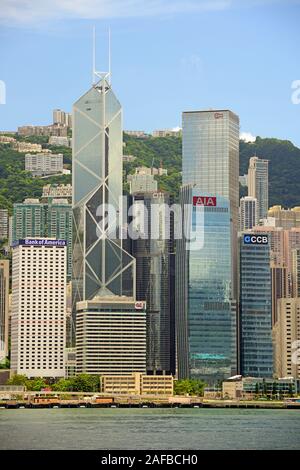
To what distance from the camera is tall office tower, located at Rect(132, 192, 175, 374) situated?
33.0 m

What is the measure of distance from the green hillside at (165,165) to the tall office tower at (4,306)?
2474 mm

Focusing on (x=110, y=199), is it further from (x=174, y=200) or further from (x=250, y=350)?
(x=250, y=350)

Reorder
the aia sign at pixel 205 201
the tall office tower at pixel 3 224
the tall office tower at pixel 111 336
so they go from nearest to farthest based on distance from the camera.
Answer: the tall office tower at pixel 3 224 < the tall office tower at pixel 111 336 < the aia sign at pixel 205 201

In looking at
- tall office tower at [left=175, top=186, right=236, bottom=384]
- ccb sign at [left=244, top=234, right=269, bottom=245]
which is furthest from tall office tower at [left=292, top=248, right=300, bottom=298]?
tall office tower at [left=175, top=186, right=236, bottom=384]

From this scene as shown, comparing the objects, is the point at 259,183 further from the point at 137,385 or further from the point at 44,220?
the point at 137,385

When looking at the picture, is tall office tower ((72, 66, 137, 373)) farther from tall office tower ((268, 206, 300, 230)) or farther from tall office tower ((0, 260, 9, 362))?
tall office tower ((268, 206, 300, 230))

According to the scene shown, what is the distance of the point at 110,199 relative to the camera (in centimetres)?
3366

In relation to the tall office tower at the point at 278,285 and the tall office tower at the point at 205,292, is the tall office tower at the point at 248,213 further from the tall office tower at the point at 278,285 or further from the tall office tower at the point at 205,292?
the tall office tower at the point at 278,285

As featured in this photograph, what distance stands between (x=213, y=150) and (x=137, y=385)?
8.03 meters


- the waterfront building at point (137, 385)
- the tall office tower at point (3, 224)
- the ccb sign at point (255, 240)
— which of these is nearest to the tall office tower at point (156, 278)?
the ccb sign at point (255, 240)

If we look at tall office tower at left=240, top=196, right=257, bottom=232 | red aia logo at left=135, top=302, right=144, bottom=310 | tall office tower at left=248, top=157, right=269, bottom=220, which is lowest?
red aia logo at left=135, top=302, right=144, bottom=310

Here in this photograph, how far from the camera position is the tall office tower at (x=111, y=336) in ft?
103

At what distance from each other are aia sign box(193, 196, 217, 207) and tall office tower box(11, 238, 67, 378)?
12.4ft

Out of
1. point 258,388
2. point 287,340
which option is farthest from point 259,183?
point 258,388
